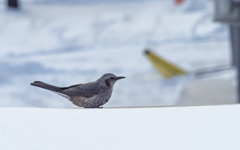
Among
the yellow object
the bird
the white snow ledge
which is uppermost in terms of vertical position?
the yellow object

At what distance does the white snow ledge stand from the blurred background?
737 centimetres

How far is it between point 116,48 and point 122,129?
15.0 meters

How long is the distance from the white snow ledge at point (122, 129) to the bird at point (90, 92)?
33 centimetres

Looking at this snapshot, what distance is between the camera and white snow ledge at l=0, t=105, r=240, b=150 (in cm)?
234

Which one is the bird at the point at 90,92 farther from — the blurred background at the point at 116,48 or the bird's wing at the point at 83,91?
the blurred background at the point at 116,48

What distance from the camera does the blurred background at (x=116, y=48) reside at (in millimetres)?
11633

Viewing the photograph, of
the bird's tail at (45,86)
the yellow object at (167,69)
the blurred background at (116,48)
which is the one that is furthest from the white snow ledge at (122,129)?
the yellow object at (167,69)

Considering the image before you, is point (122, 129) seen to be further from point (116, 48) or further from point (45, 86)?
point (116, 48)

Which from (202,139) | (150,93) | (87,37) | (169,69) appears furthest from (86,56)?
(202,139)

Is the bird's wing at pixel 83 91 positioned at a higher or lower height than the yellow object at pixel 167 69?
lower

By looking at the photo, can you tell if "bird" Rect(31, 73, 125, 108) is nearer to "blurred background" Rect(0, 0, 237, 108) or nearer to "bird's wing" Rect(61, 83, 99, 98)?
"bird's wing" Rect(61, 83, 99, 98)

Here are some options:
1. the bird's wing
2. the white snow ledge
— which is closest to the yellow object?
the bird's wing

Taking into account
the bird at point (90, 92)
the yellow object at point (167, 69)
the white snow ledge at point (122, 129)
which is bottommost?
the white snow ledge at point (122, 129)

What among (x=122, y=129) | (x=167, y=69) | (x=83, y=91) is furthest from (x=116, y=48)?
(x=122, y=129)
